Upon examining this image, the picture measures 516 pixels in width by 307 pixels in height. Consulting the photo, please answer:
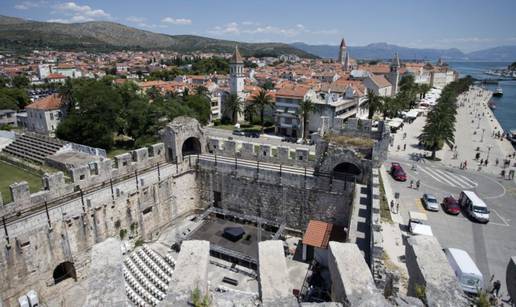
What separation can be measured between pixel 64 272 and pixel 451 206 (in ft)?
77.6

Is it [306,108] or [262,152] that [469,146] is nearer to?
[306,108]

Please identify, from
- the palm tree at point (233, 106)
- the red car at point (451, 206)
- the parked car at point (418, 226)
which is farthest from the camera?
the palm tree at point (233, 106)

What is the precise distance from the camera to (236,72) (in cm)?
5481

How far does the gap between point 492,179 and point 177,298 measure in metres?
32.5

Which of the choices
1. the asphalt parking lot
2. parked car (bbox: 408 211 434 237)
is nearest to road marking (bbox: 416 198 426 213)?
the asphalt parking lot

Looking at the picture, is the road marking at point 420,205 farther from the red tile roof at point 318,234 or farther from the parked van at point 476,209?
the red tile roof at point 318,234

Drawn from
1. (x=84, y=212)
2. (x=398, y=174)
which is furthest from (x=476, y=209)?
(x=84, y=212)

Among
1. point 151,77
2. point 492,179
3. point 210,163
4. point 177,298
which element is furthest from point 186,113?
point 151,77

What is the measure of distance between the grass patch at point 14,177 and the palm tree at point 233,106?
3232 cm

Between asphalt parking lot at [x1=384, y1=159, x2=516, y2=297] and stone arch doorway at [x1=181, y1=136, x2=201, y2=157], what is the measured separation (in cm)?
1473

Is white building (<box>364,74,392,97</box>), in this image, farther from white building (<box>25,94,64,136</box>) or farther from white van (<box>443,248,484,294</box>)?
white building (<box>25,94,64,136</box>)

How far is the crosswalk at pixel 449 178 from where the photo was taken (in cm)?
2598

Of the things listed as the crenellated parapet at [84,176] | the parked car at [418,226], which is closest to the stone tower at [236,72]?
the crenellated parapet at [84,176]

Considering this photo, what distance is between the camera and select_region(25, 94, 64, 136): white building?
4550cm
